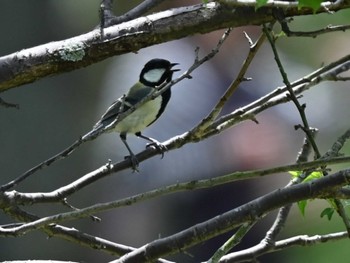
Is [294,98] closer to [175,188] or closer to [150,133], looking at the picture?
[175,188]

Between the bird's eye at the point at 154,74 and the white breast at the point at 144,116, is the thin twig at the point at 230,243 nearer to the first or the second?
the white breast at the point at 144,116

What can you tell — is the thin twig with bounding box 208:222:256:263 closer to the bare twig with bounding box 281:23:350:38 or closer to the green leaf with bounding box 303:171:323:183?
the green leaf with bounding box 303:171:323:183

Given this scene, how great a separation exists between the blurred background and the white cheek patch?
1.92 metres

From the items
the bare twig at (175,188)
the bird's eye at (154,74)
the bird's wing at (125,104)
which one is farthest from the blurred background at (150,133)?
the bare twig at (175,188)

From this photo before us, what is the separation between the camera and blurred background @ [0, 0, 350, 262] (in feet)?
19.7

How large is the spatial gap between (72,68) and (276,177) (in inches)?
179

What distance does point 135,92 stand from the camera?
140 inches

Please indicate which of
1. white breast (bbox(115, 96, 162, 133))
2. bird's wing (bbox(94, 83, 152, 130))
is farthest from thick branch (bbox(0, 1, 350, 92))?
white breast (bbox(115, 96, 162, 133))

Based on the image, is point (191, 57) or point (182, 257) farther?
point (191, 57)

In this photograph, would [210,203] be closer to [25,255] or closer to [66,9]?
[25,255]

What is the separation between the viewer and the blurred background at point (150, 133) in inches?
237

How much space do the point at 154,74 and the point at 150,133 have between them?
6.23 ft

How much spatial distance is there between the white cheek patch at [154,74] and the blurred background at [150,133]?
1925 millimetres

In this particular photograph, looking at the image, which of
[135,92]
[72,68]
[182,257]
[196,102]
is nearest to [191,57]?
[196,102]
